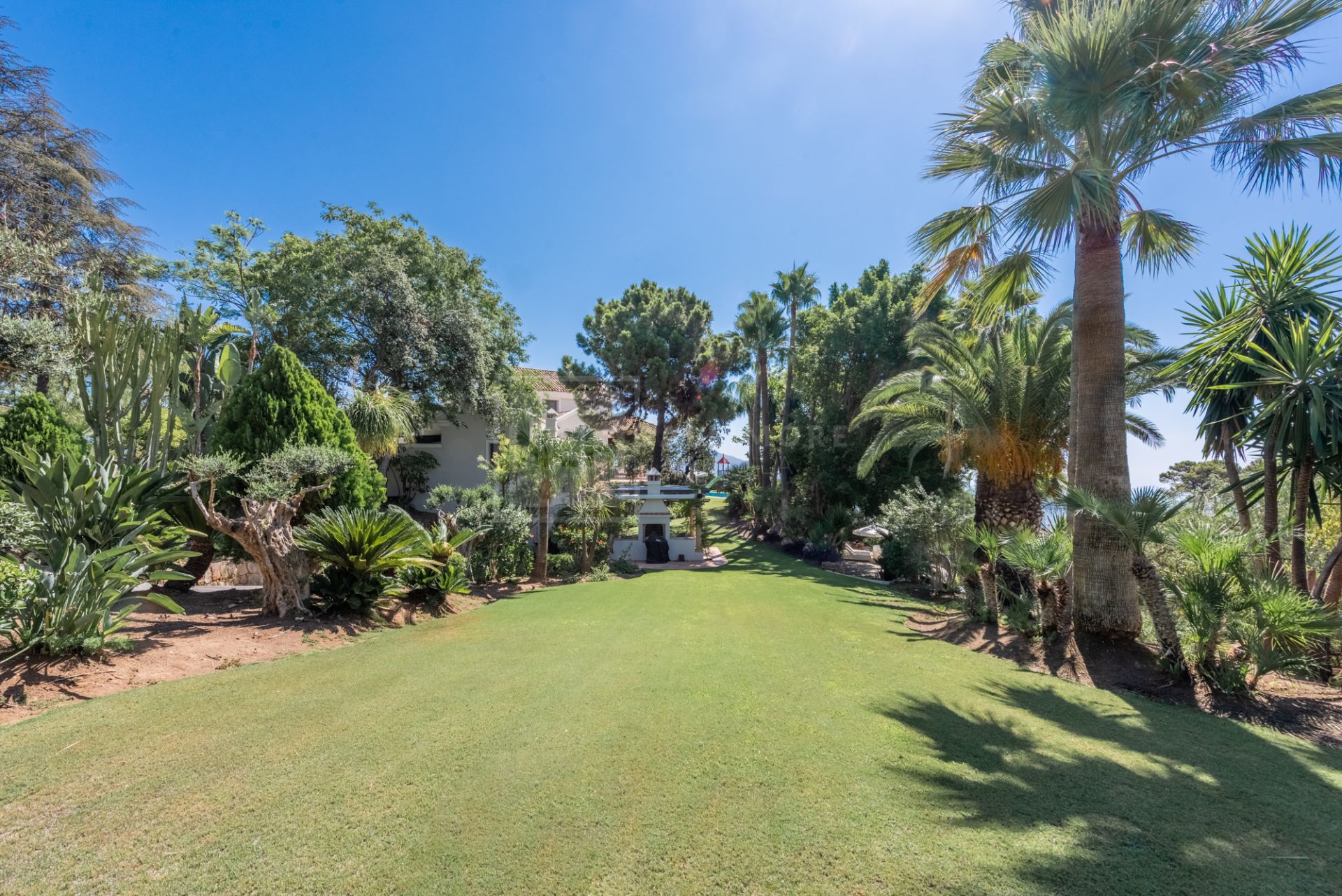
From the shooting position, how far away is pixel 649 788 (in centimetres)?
318

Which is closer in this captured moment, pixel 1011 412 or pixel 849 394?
pixel 1011 412

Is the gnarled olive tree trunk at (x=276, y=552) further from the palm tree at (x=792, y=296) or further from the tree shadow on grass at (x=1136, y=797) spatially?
the palm tree at (x=792, y=296)

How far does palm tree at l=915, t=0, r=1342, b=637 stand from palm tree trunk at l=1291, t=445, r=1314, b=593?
64.2 inches

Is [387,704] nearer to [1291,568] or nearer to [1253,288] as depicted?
[1291,568]

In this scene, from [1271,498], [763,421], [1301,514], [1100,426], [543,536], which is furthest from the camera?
[763,421]

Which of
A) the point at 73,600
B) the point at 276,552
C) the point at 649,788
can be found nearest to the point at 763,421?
the point at 276,552

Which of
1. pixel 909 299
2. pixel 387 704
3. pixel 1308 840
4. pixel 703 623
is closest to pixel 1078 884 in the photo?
pixel 1308 840

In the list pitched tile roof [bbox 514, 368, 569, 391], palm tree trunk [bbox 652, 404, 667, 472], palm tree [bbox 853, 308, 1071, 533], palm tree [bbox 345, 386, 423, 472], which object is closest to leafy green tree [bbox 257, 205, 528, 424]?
palm tree [bbox 345, 386, 423, 472]

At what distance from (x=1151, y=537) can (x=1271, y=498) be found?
2.55 metres

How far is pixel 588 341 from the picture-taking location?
97.4ft

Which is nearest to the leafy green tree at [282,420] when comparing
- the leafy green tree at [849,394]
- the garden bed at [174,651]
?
the garden bed at [174,651]

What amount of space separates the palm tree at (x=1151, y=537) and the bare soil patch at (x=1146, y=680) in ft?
1.20

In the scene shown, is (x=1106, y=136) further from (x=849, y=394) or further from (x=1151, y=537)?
(x=849, y=394)

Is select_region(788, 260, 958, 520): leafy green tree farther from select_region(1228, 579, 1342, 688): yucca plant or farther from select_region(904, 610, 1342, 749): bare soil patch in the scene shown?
select_region(1228, 579, 1342, 688): yucca plant
